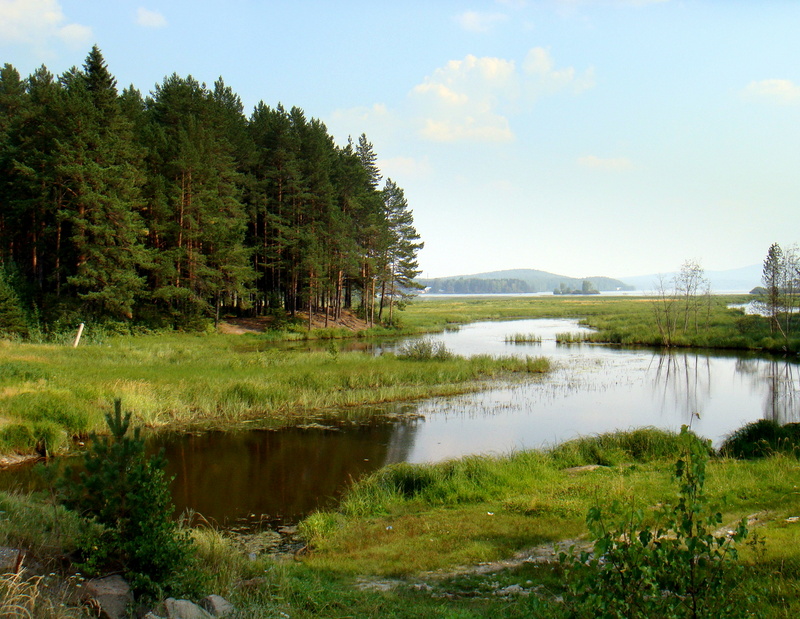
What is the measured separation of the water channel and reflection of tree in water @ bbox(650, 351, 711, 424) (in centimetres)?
7

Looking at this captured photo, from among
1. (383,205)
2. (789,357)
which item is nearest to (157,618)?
(789,357)

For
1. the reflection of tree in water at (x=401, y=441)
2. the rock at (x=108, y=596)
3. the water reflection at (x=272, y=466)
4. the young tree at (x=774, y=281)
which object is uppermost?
the young tree at (x=774, y=281)

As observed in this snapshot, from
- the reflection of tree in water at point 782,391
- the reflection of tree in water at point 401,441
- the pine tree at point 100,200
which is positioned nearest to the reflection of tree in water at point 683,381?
the reflection of tree in water at point 782,391

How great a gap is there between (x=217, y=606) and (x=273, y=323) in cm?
4281

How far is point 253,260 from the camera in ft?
176

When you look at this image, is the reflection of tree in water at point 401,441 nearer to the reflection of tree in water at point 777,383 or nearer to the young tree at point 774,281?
the reflection of tree in water at point 777,383

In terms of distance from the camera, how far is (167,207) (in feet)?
122

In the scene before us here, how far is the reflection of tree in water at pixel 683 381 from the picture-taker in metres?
22.8

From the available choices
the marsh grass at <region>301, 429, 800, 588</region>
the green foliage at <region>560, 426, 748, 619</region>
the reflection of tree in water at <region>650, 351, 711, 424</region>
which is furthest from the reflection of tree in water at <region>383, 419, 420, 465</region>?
the green foliage at <region>560, 426, 748, 619</region>

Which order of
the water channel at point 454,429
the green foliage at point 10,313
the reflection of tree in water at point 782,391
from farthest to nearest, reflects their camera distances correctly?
the green foliage at point 10,313
the reflection of tree in water at point 782,391
the water channel at point 454,429

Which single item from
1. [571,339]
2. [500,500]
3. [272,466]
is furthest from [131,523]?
[571,339]

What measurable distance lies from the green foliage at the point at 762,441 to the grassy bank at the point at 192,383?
472 inches

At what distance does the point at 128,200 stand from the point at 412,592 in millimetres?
34378

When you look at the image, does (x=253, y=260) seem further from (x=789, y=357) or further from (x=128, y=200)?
(x=789, y=357)
